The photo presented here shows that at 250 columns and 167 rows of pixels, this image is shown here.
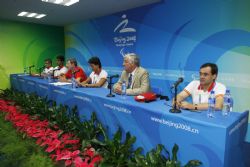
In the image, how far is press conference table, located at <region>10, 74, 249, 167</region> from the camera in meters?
1.43

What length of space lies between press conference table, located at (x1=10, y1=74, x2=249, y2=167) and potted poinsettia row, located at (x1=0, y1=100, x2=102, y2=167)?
1.34 ft

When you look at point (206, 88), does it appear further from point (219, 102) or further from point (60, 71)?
point (60, 71)

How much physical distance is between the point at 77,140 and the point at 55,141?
0.28 m

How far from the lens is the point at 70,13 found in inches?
197

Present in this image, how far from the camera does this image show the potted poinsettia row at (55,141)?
211cm

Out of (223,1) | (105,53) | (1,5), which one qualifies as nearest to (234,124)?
(223,1)

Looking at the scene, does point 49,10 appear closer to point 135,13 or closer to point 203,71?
point 135,13

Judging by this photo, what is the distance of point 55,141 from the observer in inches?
96.7

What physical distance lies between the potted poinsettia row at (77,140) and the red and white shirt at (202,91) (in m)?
0.83

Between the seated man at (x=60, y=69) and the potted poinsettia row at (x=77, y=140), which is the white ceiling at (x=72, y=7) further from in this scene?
the potted poinsettia row at (x=77, y=140)

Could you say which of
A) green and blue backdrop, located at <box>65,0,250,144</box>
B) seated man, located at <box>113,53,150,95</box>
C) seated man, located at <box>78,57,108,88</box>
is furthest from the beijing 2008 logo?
seated man, located at <box>113,53,150,95</box>

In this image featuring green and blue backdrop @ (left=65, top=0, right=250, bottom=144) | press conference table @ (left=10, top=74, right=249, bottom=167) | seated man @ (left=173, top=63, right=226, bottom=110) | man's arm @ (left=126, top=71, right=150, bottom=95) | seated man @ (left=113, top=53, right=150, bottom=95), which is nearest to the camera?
press conference table @ (left=10, top=74, right=249, bottom=167)

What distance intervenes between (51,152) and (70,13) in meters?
3.74

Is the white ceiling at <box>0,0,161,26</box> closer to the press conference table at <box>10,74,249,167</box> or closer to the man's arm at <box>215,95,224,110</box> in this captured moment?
the press conference table at <box>10,74,249,167</box>
